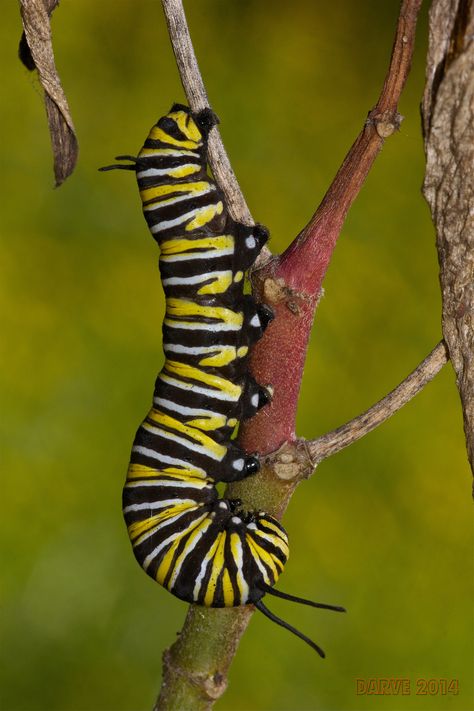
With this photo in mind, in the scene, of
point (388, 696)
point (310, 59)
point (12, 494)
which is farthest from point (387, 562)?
point (310, 59)

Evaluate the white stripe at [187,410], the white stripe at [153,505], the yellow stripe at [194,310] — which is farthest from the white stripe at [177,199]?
the white stripe at [153,505]

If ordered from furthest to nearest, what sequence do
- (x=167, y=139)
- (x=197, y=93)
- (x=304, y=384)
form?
(x=304, y=384) → (x=167, y=139) → (x=197, y=93)

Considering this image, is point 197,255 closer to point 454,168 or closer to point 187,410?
point 187,410

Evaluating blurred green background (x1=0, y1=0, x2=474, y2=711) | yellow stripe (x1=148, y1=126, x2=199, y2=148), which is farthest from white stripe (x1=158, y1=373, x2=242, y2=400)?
blurred green background (x1=0, y1=0, x2=474, y2=711)

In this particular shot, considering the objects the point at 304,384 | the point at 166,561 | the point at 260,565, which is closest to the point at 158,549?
the point at 166,561

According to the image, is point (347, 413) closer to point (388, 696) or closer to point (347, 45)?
point (388, 696)

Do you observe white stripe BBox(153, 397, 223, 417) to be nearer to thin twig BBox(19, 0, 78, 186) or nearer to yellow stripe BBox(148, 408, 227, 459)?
yellow stripe BBox(148, 408, 227, 459)
